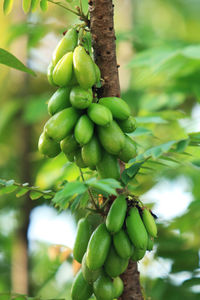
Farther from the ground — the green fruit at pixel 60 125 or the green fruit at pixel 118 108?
the green fruit at pixel 118 108

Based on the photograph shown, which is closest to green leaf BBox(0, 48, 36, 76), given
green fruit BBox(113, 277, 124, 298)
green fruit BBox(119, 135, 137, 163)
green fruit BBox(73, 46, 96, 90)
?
green fruit BBox(73, 46, 96, 90)

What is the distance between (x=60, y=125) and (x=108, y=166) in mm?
219

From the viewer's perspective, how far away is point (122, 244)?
1339mm

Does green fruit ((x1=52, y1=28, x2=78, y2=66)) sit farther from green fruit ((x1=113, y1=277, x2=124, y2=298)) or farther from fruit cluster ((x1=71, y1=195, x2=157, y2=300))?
green fruit ((x1=113, y1=277, x2=124, y2=298))

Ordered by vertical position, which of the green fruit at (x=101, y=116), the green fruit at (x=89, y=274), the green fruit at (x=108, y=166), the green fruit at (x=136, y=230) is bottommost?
the green fruit at (x=89, y=274)

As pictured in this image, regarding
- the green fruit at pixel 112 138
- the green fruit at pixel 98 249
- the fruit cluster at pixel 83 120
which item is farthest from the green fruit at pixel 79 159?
the green fruit at pixel 98 249

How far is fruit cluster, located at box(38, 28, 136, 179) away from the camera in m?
1.30

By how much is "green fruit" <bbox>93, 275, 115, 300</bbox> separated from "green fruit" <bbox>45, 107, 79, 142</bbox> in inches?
19.9

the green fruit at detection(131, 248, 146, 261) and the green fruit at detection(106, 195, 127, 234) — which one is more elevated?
the green fruit at detection(106, 195, 127, 234)

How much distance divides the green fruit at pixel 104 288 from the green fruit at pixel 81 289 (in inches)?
2.2

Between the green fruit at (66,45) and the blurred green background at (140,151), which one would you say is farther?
the blurred green background at (140,151)

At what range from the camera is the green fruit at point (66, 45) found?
1.43 m

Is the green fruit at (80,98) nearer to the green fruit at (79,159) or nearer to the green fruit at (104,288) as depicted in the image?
the green fruit at (79,159)

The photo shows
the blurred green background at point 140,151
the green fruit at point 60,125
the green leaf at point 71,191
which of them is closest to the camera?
the green leaf at point 71,191
